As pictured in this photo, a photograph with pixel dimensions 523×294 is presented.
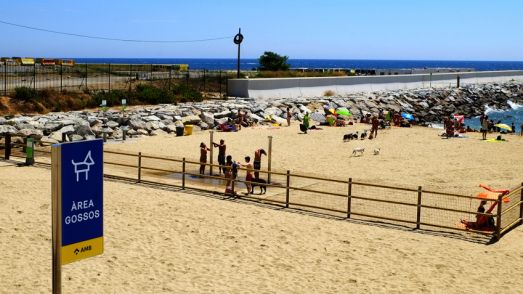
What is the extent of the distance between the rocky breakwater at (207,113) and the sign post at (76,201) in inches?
852

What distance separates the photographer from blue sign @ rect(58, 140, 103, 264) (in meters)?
5.82

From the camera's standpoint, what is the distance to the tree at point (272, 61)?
6325 cm

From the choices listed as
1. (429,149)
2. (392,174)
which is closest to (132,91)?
(429,149)

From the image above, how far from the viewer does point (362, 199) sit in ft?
54.3

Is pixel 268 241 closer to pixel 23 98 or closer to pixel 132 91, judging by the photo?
pixel 23 98

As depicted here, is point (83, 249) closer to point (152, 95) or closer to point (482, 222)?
point (482, 222)

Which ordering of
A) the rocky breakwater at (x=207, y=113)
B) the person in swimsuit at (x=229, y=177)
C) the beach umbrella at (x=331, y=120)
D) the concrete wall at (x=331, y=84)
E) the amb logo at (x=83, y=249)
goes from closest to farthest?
the amb logo at (x=83, y=249) → the person in swimsuit at (x=229, y=177) → the rocky breakwater at (x=207, y=113) → the beach umbrella at (x=331, y=120) → the concrete wall at (x=331, y=84)

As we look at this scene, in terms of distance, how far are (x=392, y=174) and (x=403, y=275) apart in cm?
1113

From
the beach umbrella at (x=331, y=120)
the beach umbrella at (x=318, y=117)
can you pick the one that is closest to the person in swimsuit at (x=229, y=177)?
the beach umbrella at (x=331, y=120)

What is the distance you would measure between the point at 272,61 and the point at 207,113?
29251 millimetres

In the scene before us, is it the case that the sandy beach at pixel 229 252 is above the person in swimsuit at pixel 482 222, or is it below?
below

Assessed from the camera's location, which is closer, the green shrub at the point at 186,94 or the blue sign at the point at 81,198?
the blue sign at the point at 81,198

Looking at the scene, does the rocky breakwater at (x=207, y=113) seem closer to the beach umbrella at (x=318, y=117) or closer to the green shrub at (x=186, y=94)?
the beach umbrella at (x=318, y=117)

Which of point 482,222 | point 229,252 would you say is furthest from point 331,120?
point 229,252
